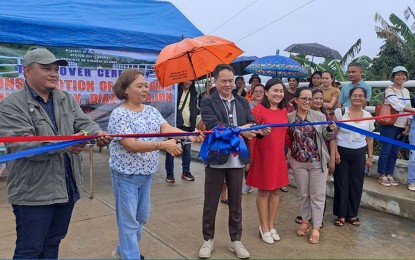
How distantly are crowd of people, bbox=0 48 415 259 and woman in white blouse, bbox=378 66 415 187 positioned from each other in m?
0.01

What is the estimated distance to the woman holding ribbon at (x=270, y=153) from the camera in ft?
11.2

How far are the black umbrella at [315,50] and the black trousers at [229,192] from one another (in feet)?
17.8

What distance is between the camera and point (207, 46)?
15.5 ft

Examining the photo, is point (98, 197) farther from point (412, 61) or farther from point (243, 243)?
point (412, 61)

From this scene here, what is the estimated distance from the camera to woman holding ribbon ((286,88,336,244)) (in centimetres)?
357

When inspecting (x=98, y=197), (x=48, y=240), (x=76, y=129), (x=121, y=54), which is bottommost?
(x=98, y=197)

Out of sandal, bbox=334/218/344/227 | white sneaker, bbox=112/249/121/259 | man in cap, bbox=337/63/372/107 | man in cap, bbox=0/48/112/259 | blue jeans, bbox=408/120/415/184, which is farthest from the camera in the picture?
man in cap, bbox=337/63/372/107

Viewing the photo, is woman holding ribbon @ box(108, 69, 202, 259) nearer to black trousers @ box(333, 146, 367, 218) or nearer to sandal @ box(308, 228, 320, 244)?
sandal @ box(308, 228, 320, 244)

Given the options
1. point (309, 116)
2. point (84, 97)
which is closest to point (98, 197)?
point (84, 97)

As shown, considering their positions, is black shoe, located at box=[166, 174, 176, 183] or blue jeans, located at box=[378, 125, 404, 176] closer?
blue jeans, located at box=[378, 125, 404, 176]

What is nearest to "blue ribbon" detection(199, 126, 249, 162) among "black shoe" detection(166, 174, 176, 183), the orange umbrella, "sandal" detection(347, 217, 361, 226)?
"sandal" detection(347, 217, 361, 226)

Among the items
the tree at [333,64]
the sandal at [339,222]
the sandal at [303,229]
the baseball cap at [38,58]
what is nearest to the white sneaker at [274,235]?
the sandal at [303,229]

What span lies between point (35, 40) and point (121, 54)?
1233 millimetres

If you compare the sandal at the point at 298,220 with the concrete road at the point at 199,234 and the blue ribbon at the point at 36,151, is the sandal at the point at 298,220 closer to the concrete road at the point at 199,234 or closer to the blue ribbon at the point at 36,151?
the concrete road at the point at 199,234
